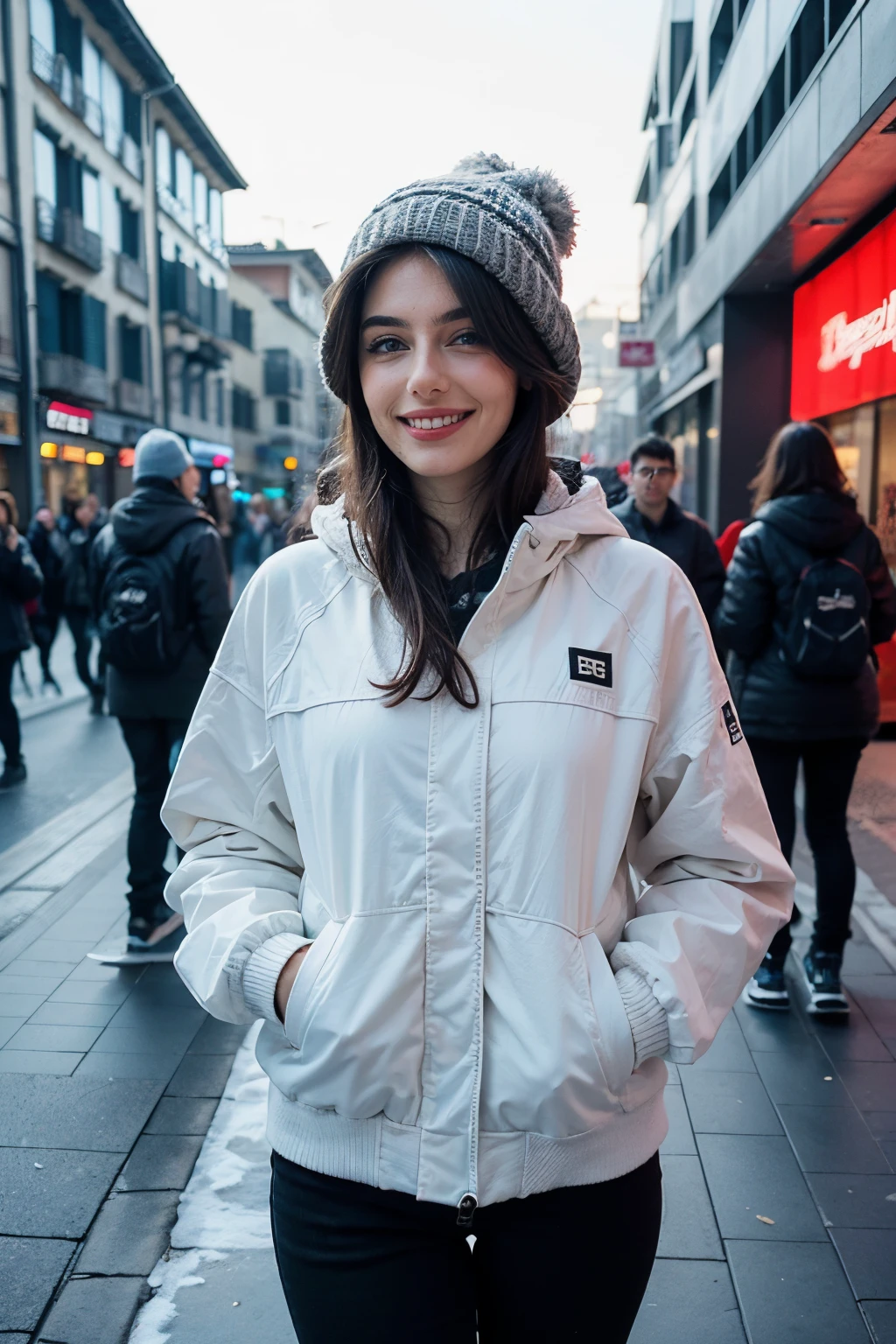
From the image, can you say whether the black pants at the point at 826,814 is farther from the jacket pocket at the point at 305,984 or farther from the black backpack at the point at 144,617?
the jacket pocket at the point at 305,984

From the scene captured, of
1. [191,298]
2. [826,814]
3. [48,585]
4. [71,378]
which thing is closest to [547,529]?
[826,814]

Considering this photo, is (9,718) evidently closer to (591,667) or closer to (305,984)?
(305,984)

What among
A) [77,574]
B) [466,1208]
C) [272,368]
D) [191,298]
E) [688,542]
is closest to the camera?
[466,1208]

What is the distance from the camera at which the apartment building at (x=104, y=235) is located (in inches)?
910

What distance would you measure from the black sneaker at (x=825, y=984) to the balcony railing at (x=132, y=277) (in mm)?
29140

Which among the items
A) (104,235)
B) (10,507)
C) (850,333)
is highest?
(104,235)

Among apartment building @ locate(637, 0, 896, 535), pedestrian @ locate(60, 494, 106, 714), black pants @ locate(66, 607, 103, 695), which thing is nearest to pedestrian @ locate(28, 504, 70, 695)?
pedestrian @ locate(60, 494, 106, 714)

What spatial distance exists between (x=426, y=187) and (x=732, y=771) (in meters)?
0.88

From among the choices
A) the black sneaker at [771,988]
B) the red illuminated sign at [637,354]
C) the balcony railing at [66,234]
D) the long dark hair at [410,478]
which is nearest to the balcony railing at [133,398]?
the balcony railing at [66,234]

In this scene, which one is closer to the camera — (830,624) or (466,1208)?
(466,1208)

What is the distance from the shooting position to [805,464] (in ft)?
14.6

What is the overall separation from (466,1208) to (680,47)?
22.1 meters

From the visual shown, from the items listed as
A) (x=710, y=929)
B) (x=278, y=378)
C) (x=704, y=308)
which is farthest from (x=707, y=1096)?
(x=278, y=378)

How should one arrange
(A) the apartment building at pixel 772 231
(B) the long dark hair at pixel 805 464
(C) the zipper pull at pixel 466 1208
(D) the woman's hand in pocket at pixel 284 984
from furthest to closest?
1. (A) the apartment building at pixel 772 231
2. (B) the long dark hair at pixel 805 464
3. (D) the woman's hand in pocket at pixel 284 984
4. (C) the zipper pull at pixel 466 1208
